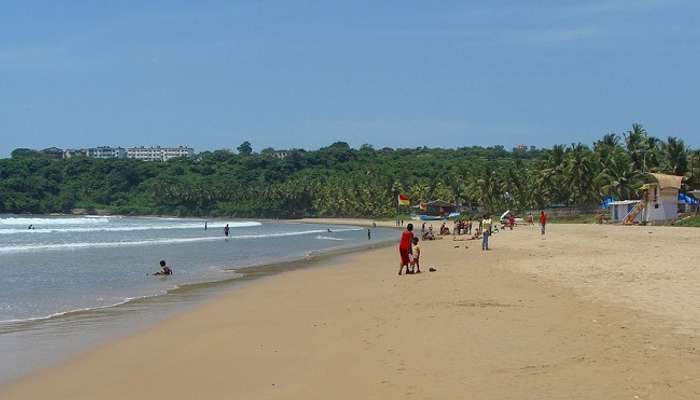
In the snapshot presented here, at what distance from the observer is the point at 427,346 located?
364 inches

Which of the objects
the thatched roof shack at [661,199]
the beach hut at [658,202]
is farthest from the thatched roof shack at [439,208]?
the thatched roof shack at [661,199]

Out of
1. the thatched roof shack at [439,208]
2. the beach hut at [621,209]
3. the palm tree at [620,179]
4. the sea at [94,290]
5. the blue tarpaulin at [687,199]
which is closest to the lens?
the sea at [94,290]

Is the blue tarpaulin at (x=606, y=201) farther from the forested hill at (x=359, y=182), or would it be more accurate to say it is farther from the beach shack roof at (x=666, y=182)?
the beach shack roof at (x=666, y=182)

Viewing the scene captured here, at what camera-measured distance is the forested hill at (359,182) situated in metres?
63.0

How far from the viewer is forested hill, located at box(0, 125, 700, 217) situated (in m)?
63.0

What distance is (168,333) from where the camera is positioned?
1226 cm

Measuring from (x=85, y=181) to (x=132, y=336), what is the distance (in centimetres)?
19425

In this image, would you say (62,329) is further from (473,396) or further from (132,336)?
(473,396)

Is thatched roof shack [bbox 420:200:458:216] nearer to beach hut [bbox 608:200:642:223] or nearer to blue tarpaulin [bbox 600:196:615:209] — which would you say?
blue tarpaulin [bbox 600:196:615:209]

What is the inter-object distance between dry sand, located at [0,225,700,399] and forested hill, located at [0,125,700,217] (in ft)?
159

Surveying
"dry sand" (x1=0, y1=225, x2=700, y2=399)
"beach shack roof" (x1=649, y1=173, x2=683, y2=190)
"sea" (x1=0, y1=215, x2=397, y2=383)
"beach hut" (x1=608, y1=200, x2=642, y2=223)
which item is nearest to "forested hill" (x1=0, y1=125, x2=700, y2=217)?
"beach hut" (x1=608, y1=200, x2=642, y2=223)

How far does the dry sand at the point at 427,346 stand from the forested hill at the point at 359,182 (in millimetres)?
48508

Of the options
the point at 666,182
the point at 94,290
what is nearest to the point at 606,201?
the point at 666,182

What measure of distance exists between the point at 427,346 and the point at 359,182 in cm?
12273
